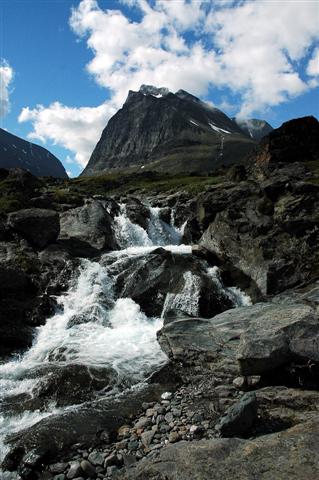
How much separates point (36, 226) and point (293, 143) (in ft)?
259

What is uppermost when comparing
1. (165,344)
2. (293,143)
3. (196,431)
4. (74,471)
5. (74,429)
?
(293,143)

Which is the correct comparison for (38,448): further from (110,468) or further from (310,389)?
(310,389)

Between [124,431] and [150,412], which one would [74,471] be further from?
[150,412]

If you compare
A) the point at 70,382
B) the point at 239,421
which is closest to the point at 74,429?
the point at 70,382

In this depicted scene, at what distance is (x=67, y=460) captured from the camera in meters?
14.8

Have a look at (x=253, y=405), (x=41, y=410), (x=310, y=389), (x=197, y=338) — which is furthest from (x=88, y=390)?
(x=310, y=389)

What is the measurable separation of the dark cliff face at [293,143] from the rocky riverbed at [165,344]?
55.5m

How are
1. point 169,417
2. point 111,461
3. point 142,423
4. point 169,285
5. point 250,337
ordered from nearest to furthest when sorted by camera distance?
1. point 111,461
2. point 142,423
3. point 169,417
4. point 250,337
5. point 169,285

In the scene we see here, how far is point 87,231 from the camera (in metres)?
46.2

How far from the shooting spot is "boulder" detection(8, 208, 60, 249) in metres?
43.2

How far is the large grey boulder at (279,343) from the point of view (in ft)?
60.2

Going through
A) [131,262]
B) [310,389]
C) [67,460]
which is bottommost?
[67,460]

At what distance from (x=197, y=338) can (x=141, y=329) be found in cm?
773

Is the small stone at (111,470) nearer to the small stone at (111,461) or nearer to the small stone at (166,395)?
the small stone at (111,461)
